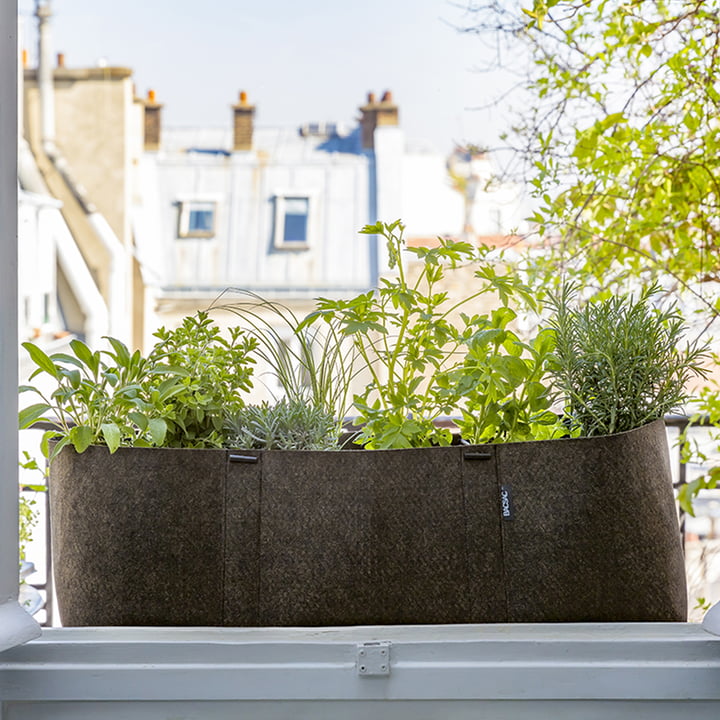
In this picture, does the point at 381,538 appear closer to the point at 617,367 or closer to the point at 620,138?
the point at 617,367

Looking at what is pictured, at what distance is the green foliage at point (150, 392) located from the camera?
0.88 meters

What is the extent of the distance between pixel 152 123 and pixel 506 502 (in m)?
10.6

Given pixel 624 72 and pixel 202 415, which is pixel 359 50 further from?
pixel 202 415

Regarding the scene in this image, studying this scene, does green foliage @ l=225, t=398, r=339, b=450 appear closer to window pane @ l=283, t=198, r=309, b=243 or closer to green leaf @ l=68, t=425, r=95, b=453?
green leaf @ l=68, t=425, r=95, b=453

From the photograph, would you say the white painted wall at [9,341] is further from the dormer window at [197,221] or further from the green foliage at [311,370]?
the dormer window at [197,221]

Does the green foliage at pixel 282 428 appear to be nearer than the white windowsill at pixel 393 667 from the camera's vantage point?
No

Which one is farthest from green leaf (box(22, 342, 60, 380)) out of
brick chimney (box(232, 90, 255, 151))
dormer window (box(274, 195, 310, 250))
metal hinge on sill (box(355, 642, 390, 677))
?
brick chimney (box(232, 90, 255, 151))

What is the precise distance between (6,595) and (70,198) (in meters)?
9.84

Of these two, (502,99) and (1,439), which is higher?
(502,99)

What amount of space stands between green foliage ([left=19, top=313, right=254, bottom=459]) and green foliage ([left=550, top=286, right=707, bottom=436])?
0.38m

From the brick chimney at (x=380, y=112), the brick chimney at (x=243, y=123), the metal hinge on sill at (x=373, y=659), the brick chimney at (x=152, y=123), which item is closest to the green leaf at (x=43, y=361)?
the metal hinge on sill at (x=373, y=659)

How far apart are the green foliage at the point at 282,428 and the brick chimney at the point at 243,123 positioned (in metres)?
9.66

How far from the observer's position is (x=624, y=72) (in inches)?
73.4

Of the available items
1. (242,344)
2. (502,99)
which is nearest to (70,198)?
(502,99)
